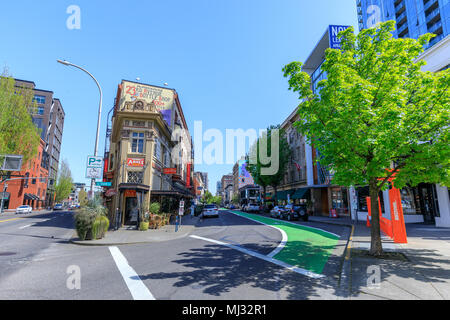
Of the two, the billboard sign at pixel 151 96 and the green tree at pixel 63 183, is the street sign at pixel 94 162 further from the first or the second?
the green tree at pixel 63 183

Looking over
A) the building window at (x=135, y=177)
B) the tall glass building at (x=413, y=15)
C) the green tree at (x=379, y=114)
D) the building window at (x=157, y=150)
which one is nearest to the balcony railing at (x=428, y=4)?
the tall glass building at (x=413, y=15)

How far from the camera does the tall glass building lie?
3788 cm

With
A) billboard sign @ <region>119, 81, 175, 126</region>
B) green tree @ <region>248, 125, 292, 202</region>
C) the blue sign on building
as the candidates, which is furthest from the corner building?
the blue sign on building

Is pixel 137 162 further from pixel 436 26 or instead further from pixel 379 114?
pixel 436 26

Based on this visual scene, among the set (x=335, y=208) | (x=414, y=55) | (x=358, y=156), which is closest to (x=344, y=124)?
(x=358, y=156)

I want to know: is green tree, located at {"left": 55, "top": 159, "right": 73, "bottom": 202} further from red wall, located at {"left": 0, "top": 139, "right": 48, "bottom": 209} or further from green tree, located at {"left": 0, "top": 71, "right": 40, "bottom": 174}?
green tree, located at {"left": 0, "top": 71, "right": 40, "bottom": 174}

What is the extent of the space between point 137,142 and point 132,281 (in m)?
17.2

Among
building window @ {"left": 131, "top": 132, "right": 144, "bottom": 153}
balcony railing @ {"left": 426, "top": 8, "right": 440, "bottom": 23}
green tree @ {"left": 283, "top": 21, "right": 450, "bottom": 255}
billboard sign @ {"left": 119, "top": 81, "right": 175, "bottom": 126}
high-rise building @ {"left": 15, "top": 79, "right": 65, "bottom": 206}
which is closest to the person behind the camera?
A: green tree @ {"left": 283, "top": 21, "right": 450, "bottom": 255}

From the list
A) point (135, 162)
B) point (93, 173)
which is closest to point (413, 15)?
point (135, 162)

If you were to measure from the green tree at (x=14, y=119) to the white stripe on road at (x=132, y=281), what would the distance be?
110ft

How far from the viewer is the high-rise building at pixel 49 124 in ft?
194

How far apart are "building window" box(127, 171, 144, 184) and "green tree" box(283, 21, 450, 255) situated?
1581cm

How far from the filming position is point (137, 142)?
2108 centimetres
